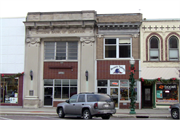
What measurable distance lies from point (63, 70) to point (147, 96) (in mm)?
8685

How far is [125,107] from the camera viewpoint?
24953mm

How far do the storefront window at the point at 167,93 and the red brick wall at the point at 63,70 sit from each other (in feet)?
26.9

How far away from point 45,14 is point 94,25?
5166 mm

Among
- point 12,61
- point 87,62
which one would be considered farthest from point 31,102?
point 87,62

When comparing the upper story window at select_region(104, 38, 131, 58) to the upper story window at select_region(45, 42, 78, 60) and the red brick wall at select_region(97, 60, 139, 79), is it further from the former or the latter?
the upper story window at select_region(45, 42, 78, 60)

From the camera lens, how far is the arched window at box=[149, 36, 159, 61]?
25.3 meters

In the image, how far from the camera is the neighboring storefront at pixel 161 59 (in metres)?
24.7

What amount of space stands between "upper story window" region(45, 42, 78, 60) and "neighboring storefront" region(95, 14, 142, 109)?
2.48 metres

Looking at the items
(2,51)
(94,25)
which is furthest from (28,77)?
(94,25)

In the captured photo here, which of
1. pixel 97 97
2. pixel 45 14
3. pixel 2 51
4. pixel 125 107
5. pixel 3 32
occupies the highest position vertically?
pixel 45 14

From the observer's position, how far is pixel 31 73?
85.4 ft

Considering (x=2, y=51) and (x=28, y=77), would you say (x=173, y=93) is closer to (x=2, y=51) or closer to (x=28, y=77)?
(x=28, y=77)

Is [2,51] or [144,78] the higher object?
[2,51]

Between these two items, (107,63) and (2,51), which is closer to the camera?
(107,63)
